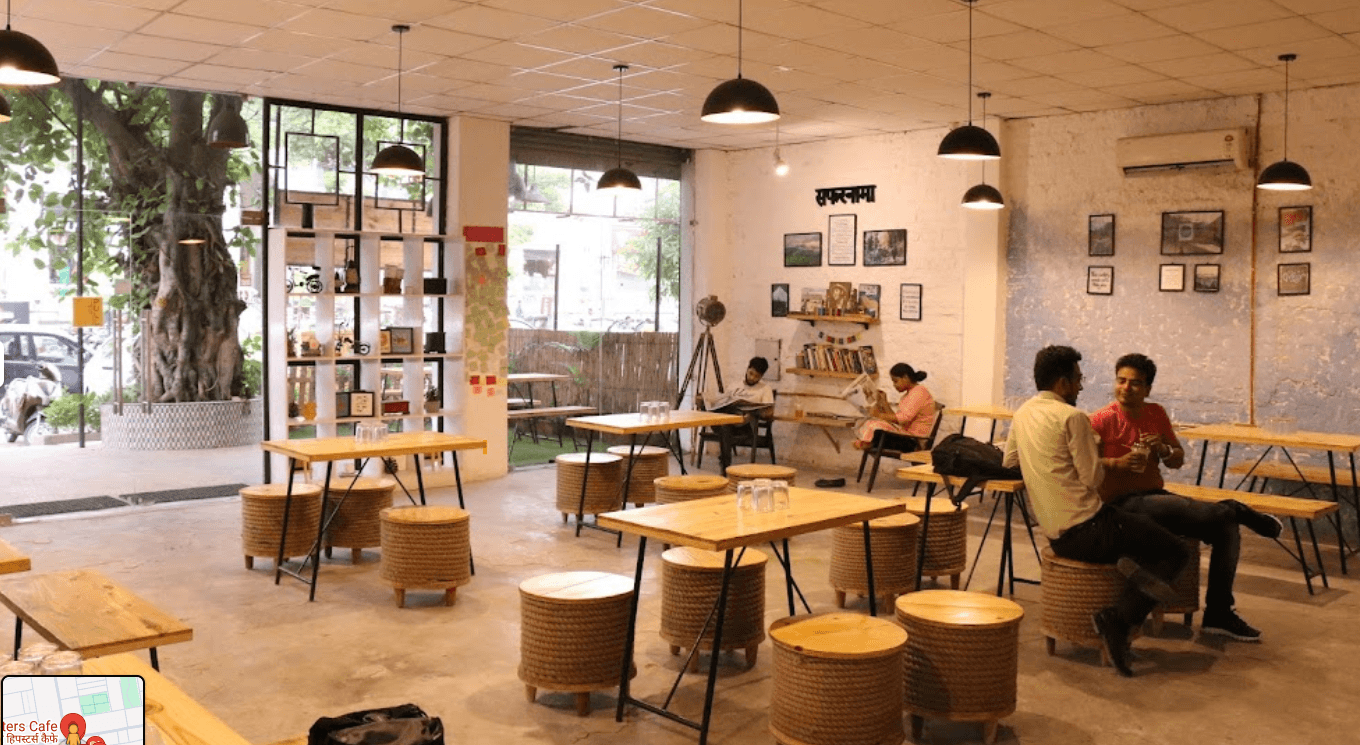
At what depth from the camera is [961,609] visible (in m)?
4.68

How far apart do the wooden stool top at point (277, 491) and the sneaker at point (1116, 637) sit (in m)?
4.45

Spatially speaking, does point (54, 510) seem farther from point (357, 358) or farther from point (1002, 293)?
point (1002, 293)

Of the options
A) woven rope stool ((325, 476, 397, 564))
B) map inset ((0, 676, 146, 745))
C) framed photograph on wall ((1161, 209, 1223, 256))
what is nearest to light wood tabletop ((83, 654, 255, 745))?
map inset ((0, 676, 146, 745))

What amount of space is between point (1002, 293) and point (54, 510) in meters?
7.59

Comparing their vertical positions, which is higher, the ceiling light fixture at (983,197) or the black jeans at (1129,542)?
the ceiling light fixture at (983,197)

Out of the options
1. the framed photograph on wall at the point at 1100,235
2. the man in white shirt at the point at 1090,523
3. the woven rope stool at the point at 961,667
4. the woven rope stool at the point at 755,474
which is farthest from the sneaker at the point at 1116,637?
the framed photograph on wall at the point at 1100,235

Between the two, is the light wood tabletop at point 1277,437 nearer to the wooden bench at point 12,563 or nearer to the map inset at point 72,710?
the wooden bench at point 12,563

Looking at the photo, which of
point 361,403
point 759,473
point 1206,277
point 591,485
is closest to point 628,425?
point 591,485

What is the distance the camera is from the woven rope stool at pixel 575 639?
15.6 feet

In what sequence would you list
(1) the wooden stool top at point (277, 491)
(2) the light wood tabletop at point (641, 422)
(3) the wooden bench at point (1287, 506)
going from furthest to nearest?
(2) the light wood tabletop at point (641, 422), (1) the wooden stool top at point (277, 491), (3) the wooden bench at point (1287, 506)

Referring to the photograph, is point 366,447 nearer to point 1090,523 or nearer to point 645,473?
point 645,473

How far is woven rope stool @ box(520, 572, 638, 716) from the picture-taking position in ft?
15.6

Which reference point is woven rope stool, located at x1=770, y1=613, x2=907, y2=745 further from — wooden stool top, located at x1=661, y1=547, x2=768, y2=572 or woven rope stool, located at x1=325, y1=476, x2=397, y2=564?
woven rope stool, located at x1=325, y1=476, x2=397, y2=564

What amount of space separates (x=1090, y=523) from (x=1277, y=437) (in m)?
2.86
